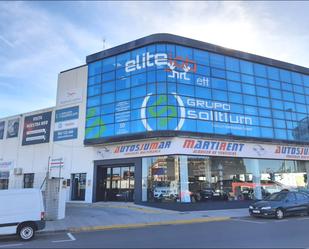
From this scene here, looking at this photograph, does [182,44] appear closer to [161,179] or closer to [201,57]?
[201,57]

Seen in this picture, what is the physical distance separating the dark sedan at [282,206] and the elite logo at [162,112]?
7960mm

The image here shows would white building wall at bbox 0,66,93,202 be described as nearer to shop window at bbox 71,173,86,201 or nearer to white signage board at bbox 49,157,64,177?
white signage board at bbox 49,157,64,177

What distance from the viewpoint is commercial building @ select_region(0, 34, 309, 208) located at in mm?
23234

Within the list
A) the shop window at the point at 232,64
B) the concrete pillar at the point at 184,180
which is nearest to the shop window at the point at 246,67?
the shop window at the point at 232,64

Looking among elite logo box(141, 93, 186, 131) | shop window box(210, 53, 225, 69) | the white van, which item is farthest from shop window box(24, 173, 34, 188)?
shop window box(210, 53, 225, 69)

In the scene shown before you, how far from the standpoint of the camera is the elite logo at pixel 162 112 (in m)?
22.9

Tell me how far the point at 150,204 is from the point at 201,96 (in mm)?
→ 9217

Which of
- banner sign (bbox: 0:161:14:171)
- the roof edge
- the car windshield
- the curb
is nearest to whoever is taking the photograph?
the curb

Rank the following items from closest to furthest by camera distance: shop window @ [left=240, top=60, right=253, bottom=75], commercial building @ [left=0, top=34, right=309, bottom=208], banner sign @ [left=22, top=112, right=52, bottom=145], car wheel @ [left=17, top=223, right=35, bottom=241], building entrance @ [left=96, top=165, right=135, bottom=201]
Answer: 1. car wheel @ [left=17, top=223, right=35, bottom=241]
2. commercial building @ [left=0, top=34, right=309, bottom=208]
3. building entrance @ [left=96, top=165, right=135, bottom=201]
4. shop window @ [left=240, top=60, right=253, bottom=75]
5. banner sign @ [left=22, top=112, right=52, bottom=145]

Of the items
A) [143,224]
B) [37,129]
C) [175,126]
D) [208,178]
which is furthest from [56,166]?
[143,224]

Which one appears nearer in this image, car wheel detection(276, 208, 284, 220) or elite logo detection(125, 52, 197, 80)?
car wheel detection(276, 208, 284, 220)

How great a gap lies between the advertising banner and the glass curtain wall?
18411 millimetres

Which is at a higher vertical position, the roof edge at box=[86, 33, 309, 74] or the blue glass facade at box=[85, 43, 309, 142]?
the roof edge at box=[86, 33, 309, 74]

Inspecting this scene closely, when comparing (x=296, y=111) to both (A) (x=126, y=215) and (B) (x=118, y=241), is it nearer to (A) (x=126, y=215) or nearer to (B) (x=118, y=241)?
(A) (x=126, y=215)
